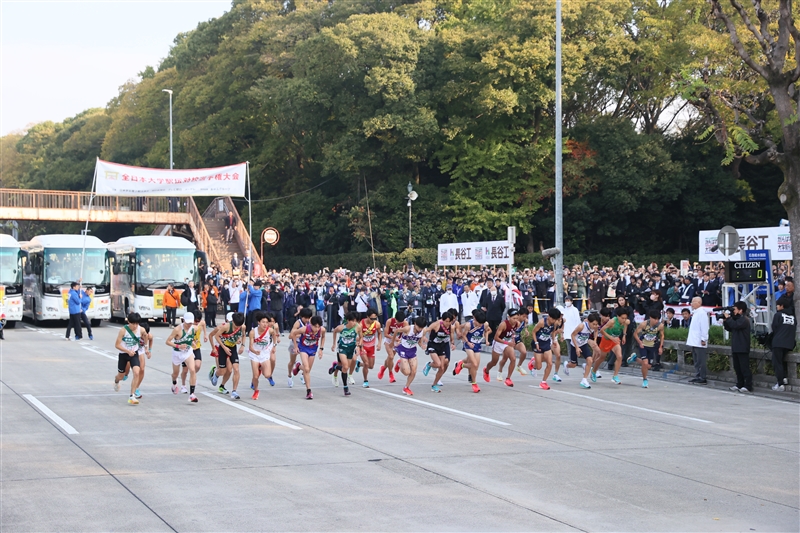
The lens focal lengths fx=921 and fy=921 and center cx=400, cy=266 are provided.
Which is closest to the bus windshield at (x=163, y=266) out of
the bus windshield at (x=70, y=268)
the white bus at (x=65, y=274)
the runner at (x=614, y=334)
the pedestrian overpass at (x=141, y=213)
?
the white bus at (x=65, y=274)

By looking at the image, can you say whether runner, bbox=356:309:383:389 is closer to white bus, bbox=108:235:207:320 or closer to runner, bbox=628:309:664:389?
runner, bbox=628:309:664:389

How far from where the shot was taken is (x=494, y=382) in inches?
775

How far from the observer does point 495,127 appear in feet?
161

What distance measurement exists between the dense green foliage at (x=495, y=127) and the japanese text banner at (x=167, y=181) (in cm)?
821

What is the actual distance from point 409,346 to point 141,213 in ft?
123

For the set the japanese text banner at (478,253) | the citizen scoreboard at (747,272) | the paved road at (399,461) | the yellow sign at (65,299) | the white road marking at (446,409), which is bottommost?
the paved road at (399,461)

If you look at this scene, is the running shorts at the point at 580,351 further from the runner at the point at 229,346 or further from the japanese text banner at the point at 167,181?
the japanese text banner at the point at 167,181

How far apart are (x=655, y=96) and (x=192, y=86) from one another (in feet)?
113

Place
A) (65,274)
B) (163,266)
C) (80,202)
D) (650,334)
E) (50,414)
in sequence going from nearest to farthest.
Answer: (50,414), (650,334), (65,274), (163,266), (80,202)

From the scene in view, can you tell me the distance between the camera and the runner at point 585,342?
1903 centimetres

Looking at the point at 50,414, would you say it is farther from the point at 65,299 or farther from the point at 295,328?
the point at 65,299

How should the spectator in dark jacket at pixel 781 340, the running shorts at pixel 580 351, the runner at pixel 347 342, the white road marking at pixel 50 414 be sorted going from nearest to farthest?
1. the white road marking at pixel 50 414
2. the runner at pixel 347 342
3. the spectator in dark jacket at pixel 781 340
4. the running shorts at pixel 580 351

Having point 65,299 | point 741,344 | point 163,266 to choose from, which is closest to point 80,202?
point 163,266

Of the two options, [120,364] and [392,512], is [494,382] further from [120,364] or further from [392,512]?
[392,512]
